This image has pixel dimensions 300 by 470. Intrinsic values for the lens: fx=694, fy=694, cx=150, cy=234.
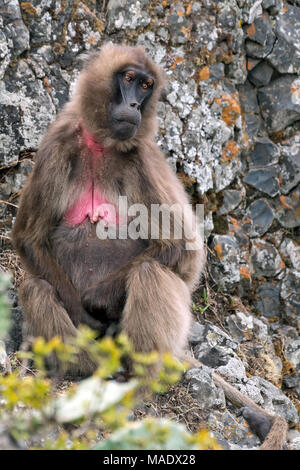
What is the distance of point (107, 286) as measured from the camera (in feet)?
14.3

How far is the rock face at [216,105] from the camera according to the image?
18.7 ft

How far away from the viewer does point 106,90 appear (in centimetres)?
444

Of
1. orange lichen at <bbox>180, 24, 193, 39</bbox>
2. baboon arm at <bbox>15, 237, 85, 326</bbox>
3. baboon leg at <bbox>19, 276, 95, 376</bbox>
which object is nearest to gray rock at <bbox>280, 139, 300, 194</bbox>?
Answer: orange lichen at <bbox>180, 24, 193, 39</bbox>

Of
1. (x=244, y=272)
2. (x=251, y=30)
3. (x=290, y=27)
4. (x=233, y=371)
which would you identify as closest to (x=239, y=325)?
(x=244, y=272)

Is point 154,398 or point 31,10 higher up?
point 31,10

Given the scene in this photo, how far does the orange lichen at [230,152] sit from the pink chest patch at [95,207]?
2.09 metres

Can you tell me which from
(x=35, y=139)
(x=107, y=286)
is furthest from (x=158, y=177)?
(x=35, y=139)

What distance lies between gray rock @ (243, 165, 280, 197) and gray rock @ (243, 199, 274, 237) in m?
0.12

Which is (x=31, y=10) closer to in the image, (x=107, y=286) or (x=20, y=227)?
(x=20, y=227)

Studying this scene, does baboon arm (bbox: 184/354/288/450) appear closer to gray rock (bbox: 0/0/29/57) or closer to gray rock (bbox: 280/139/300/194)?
gray rock (bbox: 280/139/300/194)

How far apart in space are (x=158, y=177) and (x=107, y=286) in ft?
2.54

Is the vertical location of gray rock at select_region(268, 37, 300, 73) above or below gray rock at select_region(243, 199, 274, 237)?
above

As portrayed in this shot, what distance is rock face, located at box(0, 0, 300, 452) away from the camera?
5.71m

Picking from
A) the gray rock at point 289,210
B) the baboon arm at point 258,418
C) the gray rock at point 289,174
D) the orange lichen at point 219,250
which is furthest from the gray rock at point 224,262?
the baboon arm at point 258,418
